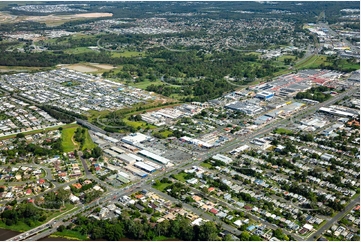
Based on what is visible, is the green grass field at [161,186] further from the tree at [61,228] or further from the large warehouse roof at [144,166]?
the tree at [61,228]

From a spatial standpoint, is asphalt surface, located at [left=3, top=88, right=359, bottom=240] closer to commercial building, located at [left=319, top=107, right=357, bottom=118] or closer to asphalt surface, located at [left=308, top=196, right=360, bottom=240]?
asphalt surface, located at [left=308, top=196, right=360, bottom=240]

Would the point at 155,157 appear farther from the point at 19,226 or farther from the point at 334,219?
the point at 334,219

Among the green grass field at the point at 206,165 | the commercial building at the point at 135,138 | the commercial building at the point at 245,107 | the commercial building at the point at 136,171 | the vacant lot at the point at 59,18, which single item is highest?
the vacant lot at the point at 59,18

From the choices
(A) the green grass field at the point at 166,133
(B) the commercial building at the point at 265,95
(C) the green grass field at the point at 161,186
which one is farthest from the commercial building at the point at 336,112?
(C) the green grass field at the point at 161,186

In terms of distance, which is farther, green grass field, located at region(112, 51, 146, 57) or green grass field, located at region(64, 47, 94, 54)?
green grass field, located at region(64, 47, 94, 54)

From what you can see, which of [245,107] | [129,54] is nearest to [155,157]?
[245,107]

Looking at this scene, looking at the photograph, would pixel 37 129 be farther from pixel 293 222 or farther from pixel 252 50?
pixel 252 50

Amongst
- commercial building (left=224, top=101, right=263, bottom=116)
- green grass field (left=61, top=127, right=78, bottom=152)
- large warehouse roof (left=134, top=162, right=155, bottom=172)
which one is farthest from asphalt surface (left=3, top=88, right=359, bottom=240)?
commercial building (left=224, top=101, right=263, bottom=116)

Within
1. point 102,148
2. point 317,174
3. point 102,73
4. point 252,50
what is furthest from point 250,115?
point 252,50
